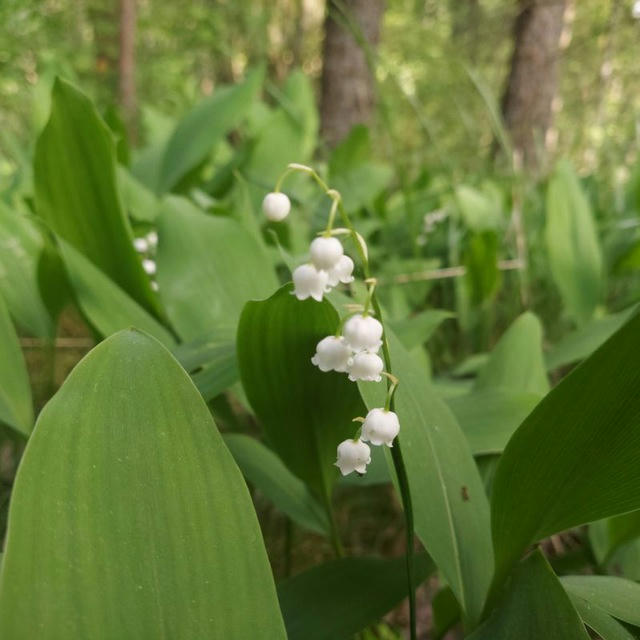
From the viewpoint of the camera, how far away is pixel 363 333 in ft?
1.39

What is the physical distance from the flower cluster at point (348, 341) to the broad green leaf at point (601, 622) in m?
0.19

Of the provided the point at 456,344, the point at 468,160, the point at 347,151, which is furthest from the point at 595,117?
the point at 456,344

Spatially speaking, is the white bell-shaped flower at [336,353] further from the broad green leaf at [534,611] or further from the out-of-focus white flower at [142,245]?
the out-of-focus white flower at [142,245]

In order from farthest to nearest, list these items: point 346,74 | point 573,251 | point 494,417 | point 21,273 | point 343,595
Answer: point 346,74 < point 573,251 < point 21,273 < point 494,417 < point 343,595

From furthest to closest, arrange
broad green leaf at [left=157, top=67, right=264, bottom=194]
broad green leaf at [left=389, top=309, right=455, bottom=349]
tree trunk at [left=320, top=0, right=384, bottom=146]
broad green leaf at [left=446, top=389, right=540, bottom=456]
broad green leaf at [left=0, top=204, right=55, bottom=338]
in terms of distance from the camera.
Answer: tree trunk at [left=320, top=0, right=384, bottom=146] → broad green leaf at [left=157, top=67, right=264, bottom=194] → broad green leaf at [left=0, top=204, right=55, bottom=338] → broad green leaf at [left=389, top=309, right=455, bottom=349] → broad green leaf at [left=446, top=389, right=540, bottom=456]

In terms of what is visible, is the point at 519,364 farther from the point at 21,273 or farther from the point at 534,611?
the point at 21,273

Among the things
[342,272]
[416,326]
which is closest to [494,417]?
[416,326]

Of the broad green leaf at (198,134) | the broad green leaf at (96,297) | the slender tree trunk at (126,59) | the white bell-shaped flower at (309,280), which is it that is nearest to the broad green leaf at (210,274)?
the broad green leaf at (96,297)

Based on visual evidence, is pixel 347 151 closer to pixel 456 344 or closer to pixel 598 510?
pixel 456 344

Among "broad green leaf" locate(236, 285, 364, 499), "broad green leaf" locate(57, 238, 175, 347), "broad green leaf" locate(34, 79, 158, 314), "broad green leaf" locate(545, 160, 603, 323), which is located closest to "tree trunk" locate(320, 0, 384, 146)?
"broad green leaf" locate(545, 160, 603, 323)

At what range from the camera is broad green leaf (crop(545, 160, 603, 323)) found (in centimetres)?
137

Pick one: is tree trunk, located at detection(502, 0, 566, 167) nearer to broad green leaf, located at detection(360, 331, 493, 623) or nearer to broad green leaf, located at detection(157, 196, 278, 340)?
broad green leaf, located at detection(157, 196, 278, 340)

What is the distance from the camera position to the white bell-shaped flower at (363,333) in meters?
0.43

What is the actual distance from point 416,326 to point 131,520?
494mm
